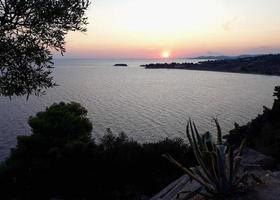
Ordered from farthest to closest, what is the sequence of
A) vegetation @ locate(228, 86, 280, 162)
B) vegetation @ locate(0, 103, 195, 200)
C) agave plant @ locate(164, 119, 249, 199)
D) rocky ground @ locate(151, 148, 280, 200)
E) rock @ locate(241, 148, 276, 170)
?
vegetation @ locate(0, 103, 195, 200), vegetation @ locate(228, 86, 280, 162), rock @ locate(241, 148, 276, 170), agave plant @ locate(164, 119, 249, 199), rocky ground @ locate(151, 148, 280, 200)

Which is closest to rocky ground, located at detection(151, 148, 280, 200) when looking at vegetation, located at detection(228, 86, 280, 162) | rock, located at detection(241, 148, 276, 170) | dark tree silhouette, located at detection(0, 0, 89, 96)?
rock, located at detection(241, 148, 276, 170)

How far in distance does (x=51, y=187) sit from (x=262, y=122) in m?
11.5

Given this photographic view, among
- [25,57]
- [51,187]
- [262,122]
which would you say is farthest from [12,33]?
[262,122]

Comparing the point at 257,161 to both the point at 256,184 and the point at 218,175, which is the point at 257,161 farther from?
the point at 218,175

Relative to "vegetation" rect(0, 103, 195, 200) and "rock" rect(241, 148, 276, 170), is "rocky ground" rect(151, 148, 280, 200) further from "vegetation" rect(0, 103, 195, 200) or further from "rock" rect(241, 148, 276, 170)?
"vegetation" rect(0, 103, 195, 200)

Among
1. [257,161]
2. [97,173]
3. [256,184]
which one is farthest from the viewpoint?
[97,173]

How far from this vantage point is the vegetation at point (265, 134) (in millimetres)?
13570

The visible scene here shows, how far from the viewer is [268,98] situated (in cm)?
7962

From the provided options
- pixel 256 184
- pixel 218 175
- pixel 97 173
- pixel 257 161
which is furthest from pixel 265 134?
pixel 218 175

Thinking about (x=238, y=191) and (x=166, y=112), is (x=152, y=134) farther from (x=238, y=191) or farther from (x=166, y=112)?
(x=238, y=191)

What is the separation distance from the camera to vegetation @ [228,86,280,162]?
13570mm

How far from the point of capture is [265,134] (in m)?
16.7

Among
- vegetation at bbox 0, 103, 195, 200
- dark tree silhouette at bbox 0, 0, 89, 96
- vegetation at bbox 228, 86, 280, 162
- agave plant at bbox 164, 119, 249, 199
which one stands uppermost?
dark tree silhouette at bbox 0, 0, 89, 96

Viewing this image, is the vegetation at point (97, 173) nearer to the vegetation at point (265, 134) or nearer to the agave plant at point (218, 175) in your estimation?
the vegetation at point (265, 134)
